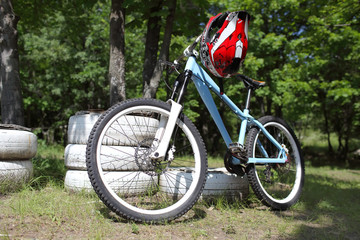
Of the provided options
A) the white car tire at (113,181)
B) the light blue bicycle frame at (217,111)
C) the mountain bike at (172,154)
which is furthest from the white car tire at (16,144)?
the light blue bicycle frame at (217,111)

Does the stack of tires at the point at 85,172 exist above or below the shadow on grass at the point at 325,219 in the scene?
above

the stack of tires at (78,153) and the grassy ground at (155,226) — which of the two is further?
the stack of tires at (78,153)

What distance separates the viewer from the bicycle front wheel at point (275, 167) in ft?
10.2

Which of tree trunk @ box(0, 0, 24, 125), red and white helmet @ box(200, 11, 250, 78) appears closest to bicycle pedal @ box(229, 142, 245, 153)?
red and white helmet @ box(200, 11, 250, 78)

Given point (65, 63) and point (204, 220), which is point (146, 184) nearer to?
point (204, 220)

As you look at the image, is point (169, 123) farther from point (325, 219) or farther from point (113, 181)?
point (325, 219)

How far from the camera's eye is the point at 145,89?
445cm

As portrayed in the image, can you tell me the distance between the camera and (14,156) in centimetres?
299

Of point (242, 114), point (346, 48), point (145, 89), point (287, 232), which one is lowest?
point (287, 232)

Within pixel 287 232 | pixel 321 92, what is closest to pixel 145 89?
pixel 287 232

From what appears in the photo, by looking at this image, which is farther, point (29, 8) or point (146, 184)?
point (29, 8)

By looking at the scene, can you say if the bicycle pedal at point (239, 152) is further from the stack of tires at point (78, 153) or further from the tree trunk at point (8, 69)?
the tree trunk at point (8, 69)

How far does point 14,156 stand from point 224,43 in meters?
2.42

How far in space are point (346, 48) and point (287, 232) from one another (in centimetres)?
1212
